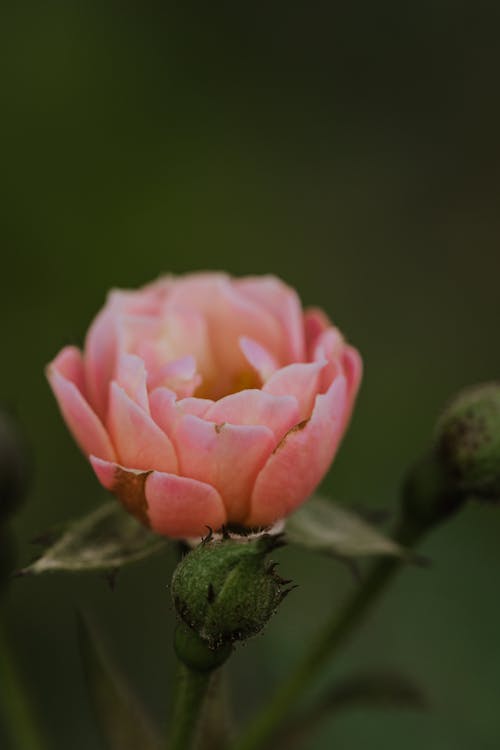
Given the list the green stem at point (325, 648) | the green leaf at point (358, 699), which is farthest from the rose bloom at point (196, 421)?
the green leaf at point (358, 699)

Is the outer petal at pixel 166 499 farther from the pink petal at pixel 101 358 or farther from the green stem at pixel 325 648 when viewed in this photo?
the green stem at pixel 325 648

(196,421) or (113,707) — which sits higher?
(196,421)

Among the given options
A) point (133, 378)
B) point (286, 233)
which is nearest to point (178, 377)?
point (133, 378)

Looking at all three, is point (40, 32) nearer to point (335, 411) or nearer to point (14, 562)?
point (14, 562)

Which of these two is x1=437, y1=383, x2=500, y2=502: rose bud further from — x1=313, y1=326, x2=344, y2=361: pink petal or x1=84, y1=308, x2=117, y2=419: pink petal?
x1=84, y1=308, x2=117, y2=419: pink petal

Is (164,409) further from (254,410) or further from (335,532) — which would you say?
(335,532)
